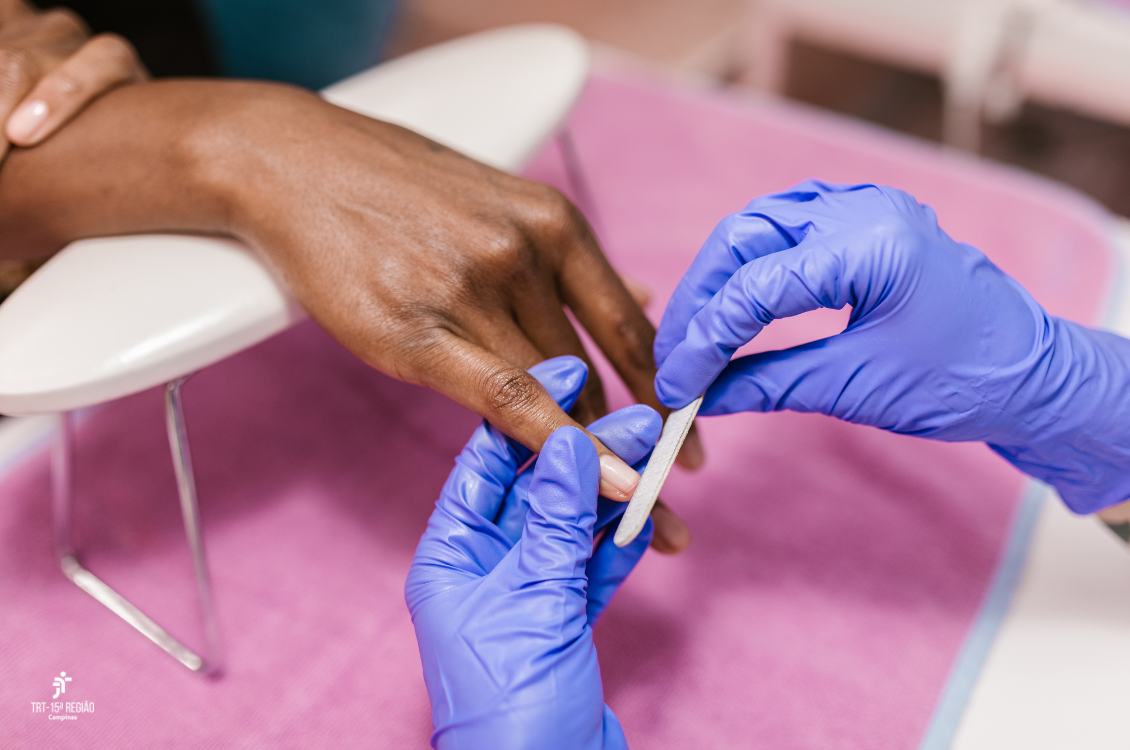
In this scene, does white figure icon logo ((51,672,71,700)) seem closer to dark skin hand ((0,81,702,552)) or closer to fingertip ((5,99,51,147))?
dark skin hand ((0,81,702,552))

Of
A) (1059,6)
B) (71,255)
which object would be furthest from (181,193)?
(1059,6)

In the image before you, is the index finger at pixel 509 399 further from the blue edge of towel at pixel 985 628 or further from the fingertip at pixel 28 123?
the fingertip at pixel 28 123

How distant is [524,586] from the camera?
716mm

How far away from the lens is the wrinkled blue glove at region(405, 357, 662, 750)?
0.67 m

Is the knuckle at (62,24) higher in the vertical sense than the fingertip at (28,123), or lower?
higher

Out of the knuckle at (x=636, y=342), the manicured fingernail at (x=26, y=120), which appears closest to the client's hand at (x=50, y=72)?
the manicured fingernail at (x=26, y=120)

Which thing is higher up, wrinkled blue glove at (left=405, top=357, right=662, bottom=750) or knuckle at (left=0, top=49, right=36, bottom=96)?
knuckle at (left=0, top=49, right=36, bottom=96)

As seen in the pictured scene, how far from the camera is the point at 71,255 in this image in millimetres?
901

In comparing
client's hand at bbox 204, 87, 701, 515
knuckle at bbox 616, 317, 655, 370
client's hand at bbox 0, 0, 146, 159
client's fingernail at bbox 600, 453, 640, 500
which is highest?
client's hand at bbox 0, 0, 146, 159

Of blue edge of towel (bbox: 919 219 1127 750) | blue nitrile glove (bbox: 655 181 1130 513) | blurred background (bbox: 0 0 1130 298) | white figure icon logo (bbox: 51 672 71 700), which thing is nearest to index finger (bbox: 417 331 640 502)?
blue nitrile glove (bbox: 655 181 1130 513)

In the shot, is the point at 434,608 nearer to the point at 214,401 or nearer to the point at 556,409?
the point at 556,409

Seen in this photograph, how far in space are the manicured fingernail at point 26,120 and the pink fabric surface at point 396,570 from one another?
0.39 meters

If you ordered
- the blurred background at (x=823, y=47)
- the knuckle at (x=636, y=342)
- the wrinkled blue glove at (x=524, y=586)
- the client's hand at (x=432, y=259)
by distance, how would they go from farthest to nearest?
the blurred background at (x=823, y=47) < the knuckle at (x=636, y=342) < the client's hand at (x=432, y=259) < the wrinkled blue glove at (x=524, y=586)

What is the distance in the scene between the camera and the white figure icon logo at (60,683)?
0.86 meters
